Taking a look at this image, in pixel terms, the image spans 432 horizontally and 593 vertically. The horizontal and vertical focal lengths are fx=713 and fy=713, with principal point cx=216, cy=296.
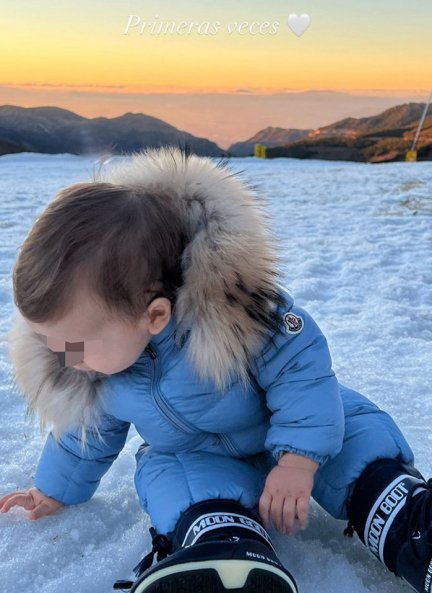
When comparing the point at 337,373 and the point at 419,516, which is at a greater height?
the point at 419,516

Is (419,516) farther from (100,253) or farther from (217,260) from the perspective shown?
(100,253)

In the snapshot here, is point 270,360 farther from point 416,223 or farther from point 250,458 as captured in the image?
point 416,223

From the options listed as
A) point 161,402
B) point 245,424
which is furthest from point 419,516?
point 161,402

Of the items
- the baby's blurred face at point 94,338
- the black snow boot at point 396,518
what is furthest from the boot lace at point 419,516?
the baby's blurred face at point 94,338

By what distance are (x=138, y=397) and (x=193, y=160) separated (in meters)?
0.36

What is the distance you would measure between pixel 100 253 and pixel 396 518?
536mm

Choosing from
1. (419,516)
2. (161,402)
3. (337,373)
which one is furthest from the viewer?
(337,373)

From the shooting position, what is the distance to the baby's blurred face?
94cm

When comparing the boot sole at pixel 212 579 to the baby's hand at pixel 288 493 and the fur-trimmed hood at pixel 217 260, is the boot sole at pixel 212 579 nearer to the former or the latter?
the baby's hand at pixel 288 493

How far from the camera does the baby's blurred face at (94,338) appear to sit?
3.07 feet

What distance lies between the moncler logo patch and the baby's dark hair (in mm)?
184

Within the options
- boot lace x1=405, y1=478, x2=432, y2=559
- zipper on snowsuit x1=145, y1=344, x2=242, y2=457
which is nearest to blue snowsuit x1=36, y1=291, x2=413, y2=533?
zipper on snowsuit x1=145, y1=344, x2=242, y2=457

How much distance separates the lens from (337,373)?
1781 millimetres

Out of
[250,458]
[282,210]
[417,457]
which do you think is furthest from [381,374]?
[282,210]
